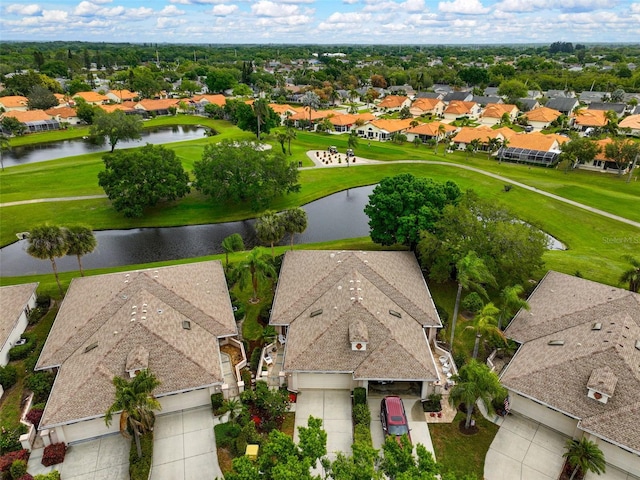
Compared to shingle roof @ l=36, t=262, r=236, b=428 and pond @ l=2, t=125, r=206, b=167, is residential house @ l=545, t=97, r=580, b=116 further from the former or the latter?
shingle roof @ l=36, t=262, r=236, b=428

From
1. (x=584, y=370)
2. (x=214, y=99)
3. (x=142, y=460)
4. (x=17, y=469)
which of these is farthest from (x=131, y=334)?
(x=214, y=99)

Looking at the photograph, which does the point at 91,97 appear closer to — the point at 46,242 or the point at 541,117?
the point at 46,242

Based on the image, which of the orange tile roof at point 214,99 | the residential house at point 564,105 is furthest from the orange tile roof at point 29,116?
the residential house at point 564,105

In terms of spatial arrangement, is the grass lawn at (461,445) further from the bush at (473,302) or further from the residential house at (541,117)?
the residential house at (541,117)

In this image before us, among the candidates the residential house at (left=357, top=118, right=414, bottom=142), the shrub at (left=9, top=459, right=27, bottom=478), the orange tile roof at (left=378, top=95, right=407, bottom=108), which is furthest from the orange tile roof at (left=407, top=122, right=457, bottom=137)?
the shrub at (left=9, top=459, right=27, bottom=478)

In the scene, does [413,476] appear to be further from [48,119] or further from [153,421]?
[48,119]
